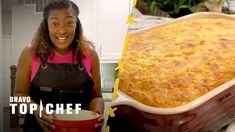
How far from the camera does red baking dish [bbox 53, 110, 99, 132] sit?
0.60 metres

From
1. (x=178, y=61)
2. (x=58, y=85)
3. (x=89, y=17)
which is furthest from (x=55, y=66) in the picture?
(x=178, y=61)

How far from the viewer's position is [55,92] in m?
0.63

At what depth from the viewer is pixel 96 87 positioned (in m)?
0.67

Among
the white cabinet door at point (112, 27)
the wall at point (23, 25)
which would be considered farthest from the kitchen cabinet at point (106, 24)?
the wall at point (23, 25)

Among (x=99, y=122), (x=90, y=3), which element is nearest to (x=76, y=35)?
(x=90, y=3)

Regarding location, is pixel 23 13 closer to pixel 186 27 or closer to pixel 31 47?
pixel 31 47

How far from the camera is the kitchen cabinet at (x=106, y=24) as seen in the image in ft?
2.18

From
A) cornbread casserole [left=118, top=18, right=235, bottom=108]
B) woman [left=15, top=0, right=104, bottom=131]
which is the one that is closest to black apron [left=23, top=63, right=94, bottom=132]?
woman [left=15, top=0, right=104, bottom=131]

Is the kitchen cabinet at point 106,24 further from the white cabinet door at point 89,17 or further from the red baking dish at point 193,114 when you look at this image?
the red baking dish at point 193,114

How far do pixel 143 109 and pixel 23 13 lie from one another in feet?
1.21

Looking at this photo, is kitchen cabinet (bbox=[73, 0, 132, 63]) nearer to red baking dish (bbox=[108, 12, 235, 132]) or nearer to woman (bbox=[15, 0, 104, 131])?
woman (bbox=[15, 0, 104, 131])

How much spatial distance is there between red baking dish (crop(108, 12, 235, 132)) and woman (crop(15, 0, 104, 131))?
0.52ft

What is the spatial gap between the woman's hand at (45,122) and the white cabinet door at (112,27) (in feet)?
0.64

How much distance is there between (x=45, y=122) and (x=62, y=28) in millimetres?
227
